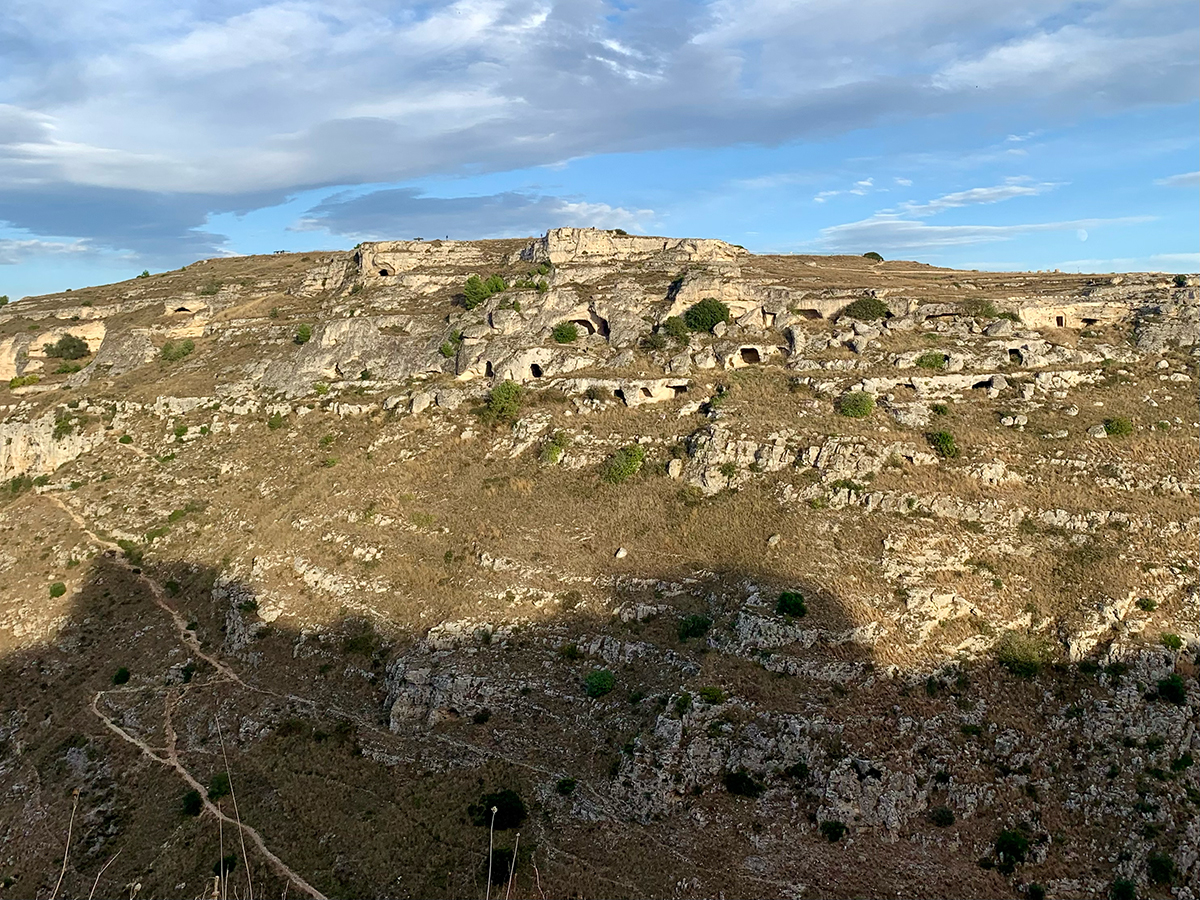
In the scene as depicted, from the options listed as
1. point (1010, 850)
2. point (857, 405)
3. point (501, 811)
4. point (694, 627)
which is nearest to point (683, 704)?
point (694, 627)

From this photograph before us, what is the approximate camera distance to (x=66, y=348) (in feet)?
240

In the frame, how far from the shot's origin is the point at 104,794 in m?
31.7

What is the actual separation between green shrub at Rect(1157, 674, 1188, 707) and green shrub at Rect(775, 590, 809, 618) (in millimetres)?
14365

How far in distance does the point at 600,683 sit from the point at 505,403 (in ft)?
85.7

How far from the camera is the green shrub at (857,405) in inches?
1750

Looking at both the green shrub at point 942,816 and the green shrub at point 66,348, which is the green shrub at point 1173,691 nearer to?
the green shrub at point 942,816

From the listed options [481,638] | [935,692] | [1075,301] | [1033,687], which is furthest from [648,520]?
[1075,301]

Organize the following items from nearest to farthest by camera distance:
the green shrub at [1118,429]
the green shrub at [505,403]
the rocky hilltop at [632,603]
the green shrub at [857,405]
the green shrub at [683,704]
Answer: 1. the rocky hilltop at [632,603]
2. the green shrub at [683,704]
3. the green shrub at [1118,429]
4. the green shrub at [857,405]
5. the green shrub at [505,403]

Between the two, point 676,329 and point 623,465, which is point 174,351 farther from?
point 623,465

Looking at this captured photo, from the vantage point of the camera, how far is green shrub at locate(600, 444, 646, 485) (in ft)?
142

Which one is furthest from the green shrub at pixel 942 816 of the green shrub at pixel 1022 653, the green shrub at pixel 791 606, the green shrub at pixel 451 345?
the green shrub at pixel 451 345

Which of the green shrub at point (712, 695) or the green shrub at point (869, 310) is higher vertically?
the green shrub at point (869, 310)

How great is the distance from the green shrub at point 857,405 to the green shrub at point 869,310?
542 inches

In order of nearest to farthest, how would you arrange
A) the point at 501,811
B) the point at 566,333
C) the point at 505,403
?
the point at 501,811 < the point at 505,403 < the point at 566,333
